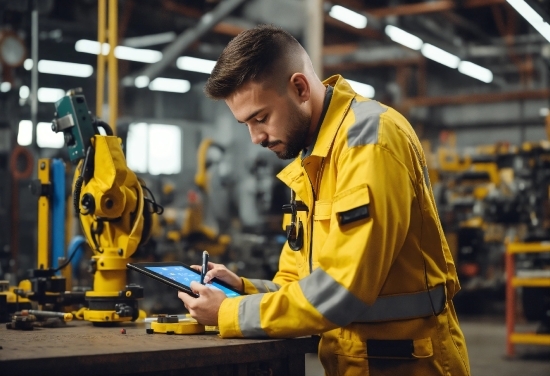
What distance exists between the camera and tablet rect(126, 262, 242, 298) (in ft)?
5.62

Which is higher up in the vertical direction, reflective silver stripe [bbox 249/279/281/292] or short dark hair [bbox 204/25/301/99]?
short dark hair [bbox 204/25/301/99]

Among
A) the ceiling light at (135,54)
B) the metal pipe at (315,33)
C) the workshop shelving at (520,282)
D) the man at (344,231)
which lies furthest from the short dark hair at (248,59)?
the ceiling light at (135,54)

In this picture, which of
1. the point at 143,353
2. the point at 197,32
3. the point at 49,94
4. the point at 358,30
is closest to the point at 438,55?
the point at 358,30

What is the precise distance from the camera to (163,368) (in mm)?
1451

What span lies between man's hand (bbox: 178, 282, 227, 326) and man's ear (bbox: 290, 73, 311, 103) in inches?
19.5

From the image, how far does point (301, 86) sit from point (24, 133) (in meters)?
5.44

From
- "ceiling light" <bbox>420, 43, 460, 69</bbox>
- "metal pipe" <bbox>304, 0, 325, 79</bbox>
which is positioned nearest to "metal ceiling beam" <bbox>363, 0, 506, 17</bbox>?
"ceiling light" <bbox>420, 43, 460, 69</bbox>

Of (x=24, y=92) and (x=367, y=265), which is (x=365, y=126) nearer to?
(x=367, y=265)

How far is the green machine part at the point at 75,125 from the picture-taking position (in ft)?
7.41

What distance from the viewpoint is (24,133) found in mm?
6652

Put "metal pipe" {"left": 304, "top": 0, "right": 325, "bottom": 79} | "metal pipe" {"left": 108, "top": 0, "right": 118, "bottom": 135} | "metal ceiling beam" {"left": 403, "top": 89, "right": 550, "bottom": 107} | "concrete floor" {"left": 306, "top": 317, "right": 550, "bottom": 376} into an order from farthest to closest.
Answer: "metal ceiling beam" {"left": 403, "top": 89, "right": 550, "bottom": 107}
"metal pipe" {"left": 304, "top": 0, "right": 325, "bottom": 79}
"concrete floor" {"left": 306, "top": 317, "right": 550, "bottom": 376}
"metal pipe" {"left": 108, "top": 0, "right": 118, "bottom": 135}

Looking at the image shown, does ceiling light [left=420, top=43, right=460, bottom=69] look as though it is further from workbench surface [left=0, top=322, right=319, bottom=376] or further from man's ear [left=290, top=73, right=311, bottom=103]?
workbench surface [left=0, top=322, right=319, bottom=376]

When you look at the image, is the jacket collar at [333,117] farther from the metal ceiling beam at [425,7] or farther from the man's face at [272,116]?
the metal ceiling beam at [425,7]

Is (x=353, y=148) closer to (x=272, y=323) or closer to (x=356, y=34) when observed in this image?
(x=272, y=323)
